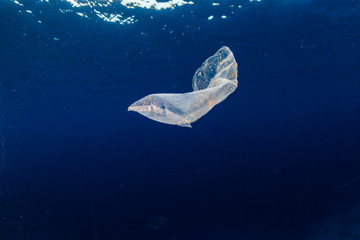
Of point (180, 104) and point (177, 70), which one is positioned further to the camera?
point (177, 70)

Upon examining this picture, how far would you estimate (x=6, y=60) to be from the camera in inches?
531

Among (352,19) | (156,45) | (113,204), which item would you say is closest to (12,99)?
(113,204)

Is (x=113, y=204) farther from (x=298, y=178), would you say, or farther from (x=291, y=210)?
(x=298, y=178)

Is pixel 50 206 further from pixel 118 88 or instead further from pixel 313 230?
pixel 313 230

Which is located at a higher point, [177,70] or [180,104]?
[177,70]

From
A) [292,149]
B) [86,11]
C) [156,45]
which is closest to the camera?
[86,11]

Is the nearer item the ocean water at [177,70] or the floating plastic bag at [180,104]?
the floating plastic bag at [180,104]

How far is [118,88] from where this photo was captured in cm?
2266

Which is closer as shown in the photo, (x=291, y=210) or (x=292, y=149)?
(x=291, y=210)

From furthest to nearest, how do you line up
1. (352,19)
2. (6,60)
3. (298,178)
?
(298,178), (6,60), (352,19)

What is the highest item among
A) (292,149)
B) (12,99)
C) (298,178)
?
(12,99)

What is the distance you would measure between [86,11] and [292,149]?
36.1 metres

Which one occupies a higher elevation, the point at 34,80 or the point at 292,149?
the point at 34,80

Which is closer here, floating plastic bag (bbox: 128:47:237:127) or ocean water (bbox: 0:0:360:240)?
floating plastic bag (bbox: 128:47:237:127)
